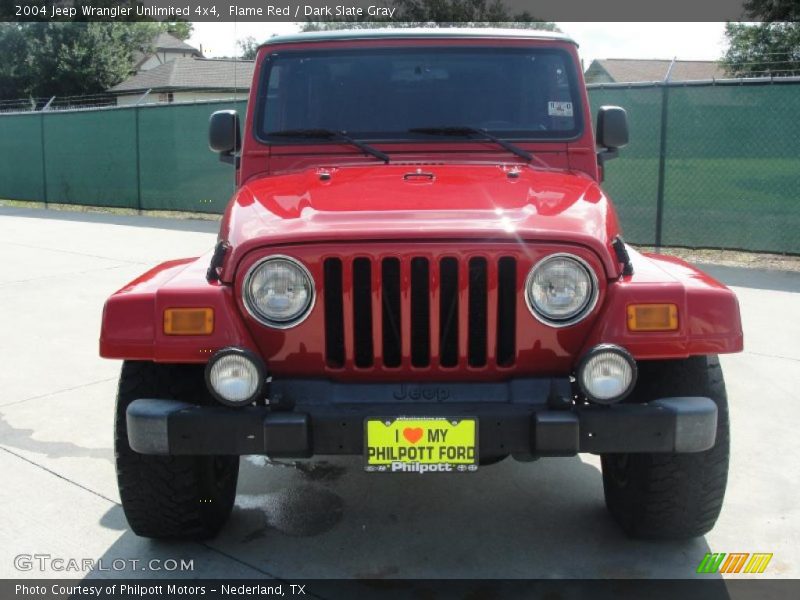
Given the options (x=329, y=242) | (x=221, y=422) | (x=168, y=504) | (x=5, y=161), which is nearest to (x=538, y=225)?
(x=329, y=242)

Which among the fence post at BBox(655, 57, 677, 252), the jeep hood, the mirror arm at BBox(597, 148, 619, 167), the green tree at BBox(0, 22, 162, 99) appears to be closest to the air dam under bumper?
the jeep hood

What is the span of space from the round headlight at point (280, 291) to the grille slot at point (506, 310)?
593 millimetres

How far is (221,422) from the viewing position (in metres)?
2.84

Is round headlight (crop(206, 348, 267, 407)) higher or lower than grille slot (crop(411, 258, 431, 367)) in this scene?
lower

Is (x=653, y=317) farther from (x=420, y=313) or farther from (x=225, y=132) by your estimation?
(x=225, y=132)

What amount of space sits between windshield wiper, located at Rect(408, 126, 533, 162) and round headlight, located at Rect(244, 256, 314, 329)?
1.36 m

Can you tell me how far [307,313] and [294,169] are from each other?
123 cm

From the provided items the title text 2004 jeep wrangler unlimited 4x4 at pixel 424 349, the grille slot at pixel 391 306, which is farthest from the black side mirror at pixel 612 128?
the grille slot at pixel 391 306

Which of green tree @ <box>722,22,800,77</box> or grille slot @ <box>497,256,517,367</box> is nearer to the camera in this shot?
grille slot @ <box>497,256,517,367</box>

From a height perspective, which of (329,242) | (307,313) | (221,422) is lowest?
(221,422)

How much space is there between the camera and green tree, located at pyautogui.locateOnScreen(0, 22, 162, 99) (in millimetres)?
42250

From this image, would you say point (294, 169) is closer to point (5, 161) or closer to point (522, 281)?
point (522, 281)

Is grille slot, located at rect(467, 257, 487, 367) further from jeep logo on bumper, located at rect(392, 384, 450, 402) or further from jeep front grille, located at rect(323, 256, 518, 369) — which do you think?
jeep logo on bumper, located at rect(392, 384, 450, 402)

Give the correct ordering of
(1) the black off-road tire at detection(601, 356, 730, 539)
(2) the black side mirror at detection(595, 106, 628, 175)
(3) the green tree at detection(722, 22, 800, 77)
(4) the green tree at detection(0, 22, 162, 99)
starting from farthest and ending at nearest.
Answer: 1. (4) the green tree at detection(0, 22, 162, 99)
2. (3) the green tree at detection(722, 22, 800, 77)
3. (2) the black side mirror at detection(595, 106, 628, 175)
4. (1) the black off-road tire at detection(601, 356, 730, 539)
